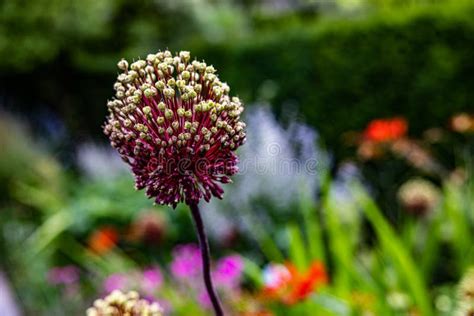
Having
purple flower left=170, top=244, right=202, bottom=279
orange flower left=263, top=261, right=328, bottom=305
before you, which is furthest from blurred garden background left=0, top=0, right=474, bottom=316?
orange flower left=263, top=261, right=328, bottom=305

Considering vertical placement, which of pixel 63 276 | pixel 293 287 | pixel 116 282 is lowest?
pixel 293 287

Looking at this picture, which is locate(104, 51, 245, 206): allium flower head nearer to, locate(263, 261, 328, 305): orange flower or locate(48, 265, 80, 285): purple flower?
locate(263, 261, 328, 305): orange flower

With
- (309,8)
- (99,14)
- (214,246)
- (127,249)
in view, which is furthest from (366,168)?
(309,8)

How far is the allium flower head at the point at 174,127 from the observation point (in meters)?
0.74

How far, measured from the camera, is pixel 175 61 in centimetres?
76

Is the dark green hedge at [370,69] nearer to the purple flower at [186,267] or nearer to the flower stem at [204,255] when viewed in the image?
the purple flower at [186,267]

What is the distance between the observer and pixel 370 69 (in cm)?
597

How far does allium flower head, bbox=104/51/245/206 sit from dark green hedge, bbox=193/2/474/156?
5057mm

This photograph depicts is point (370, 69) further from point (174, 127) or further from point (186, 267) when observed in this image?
point (174, 127)

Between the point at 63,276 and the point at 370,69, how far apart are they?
8.80ft

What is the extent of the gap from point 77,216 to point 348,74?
228 cm

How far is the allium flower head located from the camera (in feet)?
2.44

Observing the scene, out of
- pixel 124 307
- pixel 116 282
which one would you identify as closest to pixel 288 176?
pixel 116 282

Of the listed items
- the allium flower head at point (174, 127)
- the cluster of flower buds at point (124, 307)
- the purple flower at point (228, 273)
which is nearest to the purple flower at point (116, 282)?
the purple flower at point (228, 273)
